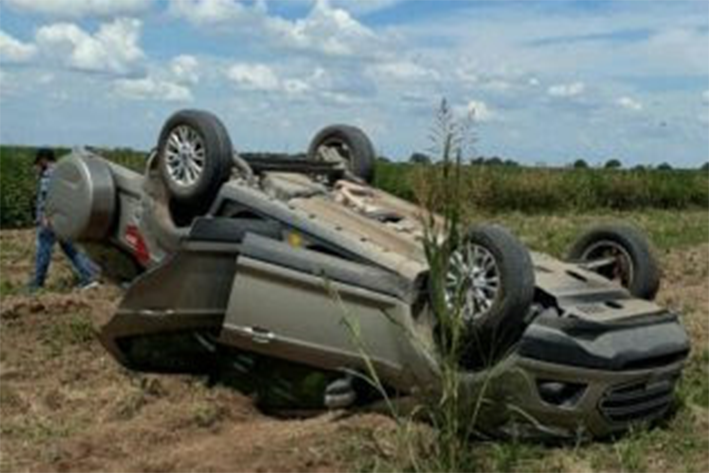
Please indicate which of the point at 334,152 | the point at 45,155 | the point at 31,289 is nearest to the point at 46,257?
the point at 31,289

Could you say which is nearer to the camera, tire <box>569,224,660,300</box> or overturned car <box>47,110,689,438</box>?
overturned car <box>47,110,689,438</box>

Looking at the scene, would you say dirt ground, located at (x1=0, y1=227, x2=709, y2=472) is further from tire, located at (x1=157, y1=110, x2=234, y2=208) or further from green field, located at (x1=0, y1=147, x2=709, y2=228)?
Answer: green field, located at (x1=0, y1=147, x2=709, y2=228)

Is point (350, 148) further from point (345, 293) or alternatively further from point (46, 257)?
point (46, 257)

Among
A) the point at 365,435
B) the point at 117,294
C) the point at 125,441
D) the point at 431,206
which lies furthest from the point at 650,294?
the point at 117,294

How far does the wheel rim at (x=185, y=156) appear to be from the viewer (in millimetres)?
7293

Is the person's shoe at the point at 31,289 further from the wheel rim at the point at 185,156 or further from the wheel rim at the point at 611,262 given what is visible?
the wheel rim at the point at 611,262

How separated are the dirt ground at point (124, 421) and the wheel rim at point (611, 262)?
1740 millimetres

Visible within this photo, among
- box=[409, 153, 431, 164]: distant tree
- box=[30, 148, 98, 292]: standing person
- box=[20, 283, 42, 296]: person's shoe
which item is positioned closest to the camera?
box=[409, 153, 431, 164]: distant tree

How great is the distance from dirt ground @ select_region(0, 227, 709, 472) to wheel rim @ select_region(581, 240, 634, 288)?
174 cm

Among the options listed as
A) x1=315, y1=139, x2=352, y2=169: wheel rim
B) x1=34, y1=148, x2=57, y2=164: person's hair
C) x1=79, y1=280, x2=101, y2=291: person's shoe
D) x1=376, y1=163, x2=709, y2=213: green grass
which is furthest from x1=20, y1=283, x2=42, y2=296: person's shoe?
x1=376, y1=163, x2=709, y2=213: green grass

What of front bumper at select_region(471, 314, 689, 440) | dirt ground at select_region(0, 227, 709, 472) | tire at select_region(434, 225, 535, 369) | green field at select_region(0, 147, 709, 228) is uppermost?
tire at select_region(434, 225, 535, 369)

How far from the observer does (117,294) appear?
33.5 feet

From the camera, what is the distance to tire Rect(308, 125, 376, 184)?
845 cm

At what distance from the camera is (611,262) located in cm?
718
